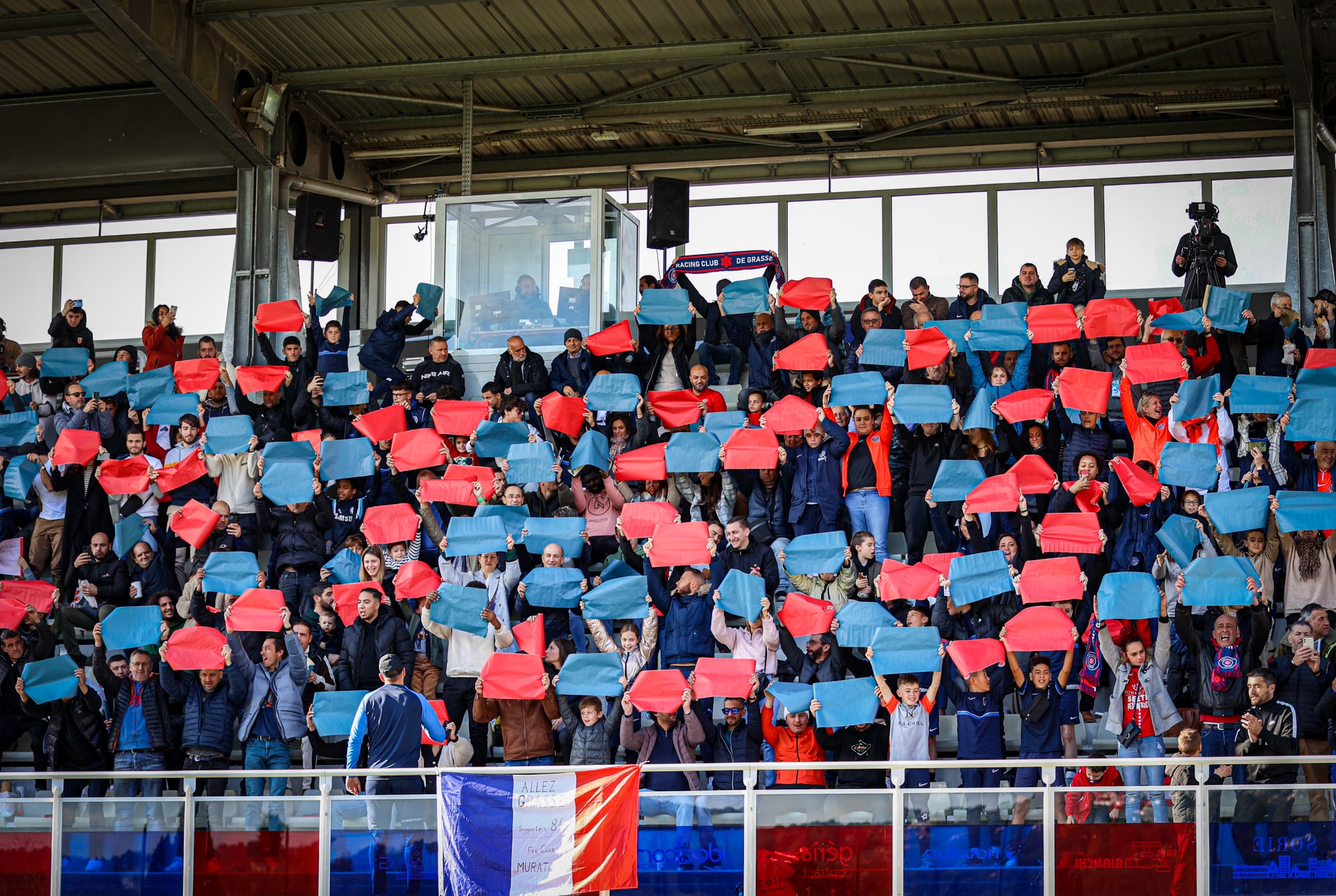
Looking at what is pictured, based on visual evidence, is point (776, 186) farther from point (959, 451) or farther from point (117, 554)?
point (117, 554)

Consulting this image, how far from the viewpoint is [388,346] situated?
1577cm

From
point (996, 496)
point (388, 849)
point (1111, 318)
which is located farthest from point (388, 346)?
point (388, 849)

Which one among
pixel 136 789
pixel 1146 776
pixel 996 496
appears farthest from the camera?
pixel 996 496

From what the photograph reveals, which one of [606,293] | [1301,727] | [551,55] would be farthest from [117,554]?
[1301,727]

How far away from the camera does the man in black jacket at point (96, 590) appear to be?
13.5 metres

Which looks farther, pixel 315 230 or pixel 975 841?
pixel 315 230

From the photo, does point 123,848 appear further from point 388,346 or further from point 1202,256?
point 1202,256


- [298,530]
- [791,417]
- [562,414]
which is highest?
[562,414]

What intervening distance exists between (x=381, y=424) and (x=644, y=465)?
98.7 inches

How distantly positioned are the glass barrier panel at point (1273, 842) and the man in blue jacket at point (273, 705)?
258 inches

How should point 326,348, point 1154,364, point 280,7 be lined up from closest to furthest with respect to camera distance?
point 1154,364 < point 326,348 < point 280,7

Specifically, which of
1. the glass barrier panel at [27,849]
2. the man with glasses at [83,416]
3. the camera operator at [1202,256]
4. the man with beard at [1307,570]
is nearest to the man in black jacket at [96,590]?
the man with glasses at [83,416]

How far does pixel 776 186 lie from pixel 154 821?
1322cm

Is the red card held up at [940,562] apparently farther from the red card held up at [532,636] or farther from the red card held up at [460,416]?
the red card held up at [460,416]
